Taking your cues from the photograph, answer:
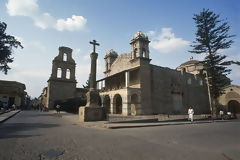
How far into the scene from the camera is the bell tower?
21844 mm

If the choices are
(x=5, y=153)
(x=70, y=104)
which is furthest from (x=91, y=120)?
(x=70, y=104)

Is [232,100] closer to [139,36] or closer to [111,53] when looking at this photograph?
[139,36]

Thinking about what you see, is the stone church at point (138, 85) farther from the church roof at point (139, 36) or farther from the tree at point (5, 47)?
the tree at point (5, 47)

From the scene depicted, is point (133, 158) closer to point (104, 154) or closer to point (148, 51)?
point (104, 154)

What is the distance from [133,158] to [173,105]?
22402 millimetres

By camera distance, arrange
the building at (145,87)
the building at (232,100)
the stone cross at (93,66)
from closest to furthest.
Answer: the stone cross at (93,66) < the building at (145,87) < the building at (232,100)

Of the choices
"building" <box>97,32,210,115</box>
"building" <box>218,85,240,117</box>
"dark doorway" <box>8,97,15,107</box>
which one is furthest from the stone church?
"dark doorway" <box>8,97,15,107</box>

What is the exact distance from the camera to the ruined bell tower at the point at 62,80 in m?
29.0

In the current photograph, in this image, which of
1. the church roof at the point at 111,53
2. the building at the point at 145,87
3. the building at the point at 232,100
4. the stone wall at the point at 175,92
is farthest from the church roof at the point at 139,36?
the building at the point at 232,100

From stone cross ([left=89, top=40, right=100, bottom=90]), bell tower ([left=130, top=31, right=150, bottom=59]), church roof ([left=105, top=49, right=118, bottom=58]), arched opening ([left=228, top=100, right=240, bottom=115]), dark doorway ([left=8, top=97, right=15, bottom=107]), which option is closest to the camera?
stone cross ([left=89, top=40, right=100, bottom=90])

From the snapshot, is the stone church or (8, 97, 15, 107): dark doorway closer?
the stone church

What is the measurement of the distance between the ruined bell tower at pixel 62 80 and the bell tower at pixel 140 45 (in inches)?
646

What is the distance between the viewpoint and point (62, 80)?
99.2 feet

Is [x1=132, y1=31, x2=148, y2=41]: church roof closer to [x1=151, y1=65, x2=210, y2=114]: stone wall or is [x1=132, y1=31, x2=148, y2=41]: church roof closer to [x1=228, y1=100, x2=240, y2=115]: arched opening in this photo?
[x1=151, y1=65, x2=210, y2=114]: stone wall
